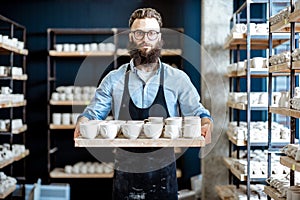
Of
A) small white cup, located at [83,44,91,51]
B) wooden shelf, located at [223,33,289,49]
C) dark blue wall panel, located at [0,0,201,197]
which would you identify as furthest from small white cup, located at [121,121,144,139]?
dark blue wall panel, located at [0,0,201,197]

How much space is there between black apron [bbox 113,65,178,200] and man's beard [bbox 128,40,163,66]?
0.33ft

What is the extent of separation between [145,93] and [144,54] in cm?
25

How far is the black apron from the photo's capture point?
2.84 meters

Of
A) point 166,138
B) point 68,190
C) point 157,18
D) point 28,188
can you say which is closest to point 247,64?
point 157,18

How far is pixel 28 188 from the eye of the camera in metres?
5.55

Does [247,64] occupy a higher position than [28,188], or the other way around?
[247,64]

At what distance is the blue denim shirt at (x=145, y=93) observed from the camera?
279 centimetres

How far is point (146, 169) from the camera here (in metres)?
2.85

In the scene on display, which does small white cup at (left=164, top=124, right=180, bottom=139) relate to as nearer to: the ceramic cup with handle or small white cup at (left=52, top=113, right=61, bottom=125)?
the ceramic cup with handle

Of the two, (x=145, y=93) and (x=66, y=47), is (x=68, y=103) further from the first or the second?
(x=145, y=93)

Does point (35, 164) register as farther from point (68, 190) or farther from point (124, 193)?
point (124, 193)

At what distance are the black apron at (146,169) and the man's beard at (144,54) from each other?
3.9 inches

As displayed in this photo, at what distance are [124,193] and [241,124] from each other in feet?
7.48

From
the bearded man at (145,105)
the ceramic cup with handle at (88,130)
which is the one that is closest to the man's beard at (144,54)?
the bearded man at (145,105)
